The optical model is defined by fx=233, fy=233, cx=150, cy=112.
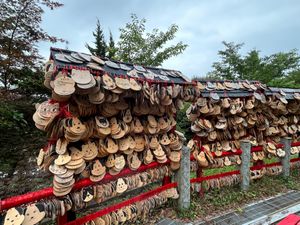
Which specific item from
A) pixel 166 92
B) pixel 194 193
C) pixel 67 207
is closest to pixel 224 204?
pixel 194 193

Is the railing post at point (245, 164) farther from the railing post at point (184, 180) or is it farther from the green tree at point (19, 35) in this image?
the green tree at point (19, 35)

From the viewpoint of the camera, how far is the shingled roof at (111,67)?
2.04 meters

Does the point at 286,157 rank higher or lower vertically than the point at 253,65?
lower

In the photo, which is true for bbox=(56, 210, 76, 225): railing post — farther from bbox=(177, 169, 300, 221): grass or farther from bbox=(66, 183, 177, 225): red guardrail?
bbox=(177, 169, 300, 221): grass

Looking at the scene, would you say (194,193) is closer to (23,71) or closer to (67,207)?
(67,207)

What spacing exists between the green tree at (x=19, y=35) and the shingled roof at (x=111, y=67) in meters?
2.79

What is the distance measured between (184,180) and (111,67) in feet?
5.93

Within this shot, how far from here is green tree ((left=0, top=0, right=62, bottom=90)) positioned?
437cm

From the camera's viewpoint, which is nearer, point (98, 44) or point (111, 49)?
point (111, 49)

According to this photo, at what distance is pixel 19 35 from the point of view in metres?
4.69

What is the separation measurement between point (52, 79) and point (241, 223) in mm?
2750

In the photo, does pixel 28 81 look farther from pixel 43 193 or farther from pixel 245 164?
pixel 245 164

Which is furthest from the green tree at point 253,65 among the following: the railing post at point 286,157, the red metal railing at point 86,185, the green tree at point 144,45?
the red metal railing at point 86,185

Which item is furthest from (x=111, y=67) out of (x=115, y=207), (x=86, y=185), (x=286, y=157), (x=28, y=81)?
(x=286, y=157)
